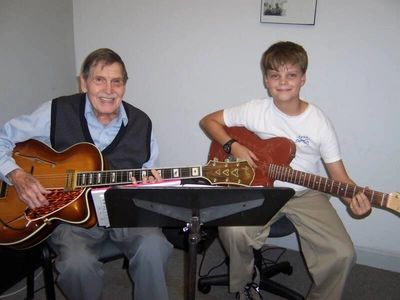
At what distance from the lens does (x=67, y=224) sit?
156 cm

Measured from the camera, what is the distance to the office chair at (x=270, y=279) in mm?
1777

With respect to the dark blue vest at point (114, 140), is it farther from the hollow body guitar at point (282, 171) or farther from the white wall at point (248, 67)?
the white wall at point (248, 67)

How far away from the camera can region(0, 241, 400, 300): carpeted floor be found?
2008 millimetres

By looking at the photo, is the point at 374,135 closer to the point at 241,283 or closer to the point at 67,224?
the point at 241,283

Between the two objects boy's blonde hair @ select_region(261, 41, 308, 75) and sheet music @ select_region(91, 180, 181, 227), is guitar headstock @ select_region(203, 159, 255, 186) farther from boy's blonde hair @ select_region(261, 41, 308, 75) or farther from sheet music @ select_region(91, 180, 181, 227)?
boy's blonde hair @ select_region(261, 41, 308, 75)

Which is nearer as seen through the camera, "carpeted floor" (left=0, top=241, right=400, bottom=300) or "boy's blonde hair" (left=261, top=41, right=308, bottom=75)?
"boy's blonde hair" (left=261, top=41, right=308, bottom=75)

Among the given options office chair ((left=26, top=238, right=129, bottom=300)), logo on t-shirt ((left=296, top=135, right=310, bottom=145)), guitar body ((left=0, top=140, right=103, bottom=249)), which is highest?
logo on t-shirt ((left=296, top=135, right=310, bottom=145))


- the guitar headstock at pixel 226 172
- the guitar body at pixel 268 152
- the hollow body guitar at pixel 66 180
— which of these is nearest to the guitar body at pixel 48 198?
the hollow body guitar at pixel 66 180

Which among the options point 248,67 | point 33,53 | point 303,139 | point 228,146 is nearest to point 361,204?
point 303,139

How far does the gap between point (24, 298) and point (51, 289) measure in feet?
1.53

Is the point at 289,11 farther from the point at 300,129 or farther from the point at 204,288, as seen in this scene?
the point at 204,288

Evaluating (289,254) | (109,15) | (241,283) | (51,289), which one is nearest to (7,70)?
(109,15)

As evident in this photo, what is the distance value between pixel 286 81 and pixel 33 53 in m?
1.61

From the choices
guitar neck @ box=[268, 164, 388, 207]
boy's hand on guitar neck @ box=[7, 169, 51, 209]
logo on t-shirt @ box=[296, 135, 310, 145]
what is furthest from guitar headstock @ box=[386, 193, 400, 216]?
boy's hand on guitar neck @ box=[7, 169, 51, 209]
